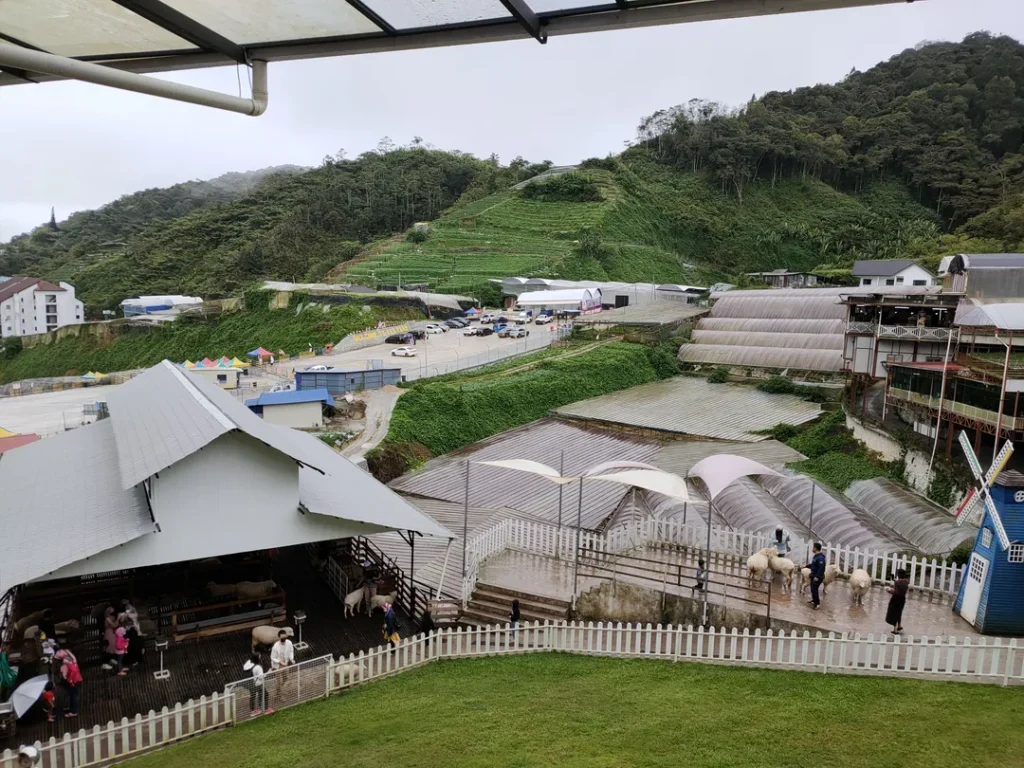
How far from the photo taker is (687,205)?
89.8 meters

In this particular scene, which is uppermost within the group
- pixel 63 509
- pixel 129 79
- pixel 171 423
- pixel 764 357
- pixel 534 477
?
pixel 129 79

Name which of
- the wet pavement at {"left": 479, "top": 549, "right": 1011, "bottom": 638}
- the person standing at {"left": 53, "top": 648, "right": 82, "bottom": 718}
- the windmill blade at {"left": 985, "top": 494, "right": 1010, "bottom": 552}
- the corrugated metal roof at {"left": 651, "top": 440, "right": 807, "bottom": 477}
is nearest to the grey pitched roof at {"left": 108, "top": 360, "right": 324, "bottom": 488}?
the person standing at {"left": 53, "top": 648, "right": 82, "bottom": 718}

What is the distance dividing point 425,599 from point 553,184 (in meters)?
81.9

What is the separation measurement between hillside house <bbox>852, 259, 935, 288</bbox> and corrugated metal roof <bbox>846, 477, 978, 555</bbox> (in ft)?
123

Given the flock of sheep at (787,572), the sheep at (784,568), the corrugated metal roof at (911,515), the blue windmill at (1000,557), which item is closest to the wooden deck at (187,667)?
the flock of sheep at (787,572)

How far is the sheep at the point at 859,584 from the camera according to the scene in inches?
436

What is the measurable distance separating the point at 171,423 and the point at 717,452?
55.1 ft

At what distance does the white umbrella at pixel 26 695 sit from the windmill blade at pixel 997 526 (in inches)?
517

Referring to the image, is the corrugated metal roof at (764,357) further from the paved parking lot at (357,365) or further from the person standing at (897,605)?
the person standing at (897,605)

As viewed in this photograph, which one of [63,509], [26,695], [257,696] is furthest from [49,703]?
[63,509]

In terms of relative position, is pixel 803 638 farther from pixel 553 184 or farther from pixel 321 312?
pixel 553 184

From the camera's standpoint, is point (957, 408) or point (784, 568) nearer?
point (784, 568)

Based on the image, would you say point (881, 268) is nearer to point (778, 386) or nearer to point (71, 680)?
point (778, 386)

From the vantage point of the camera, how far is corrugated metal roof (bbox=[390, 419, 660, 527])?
59.1 ft
